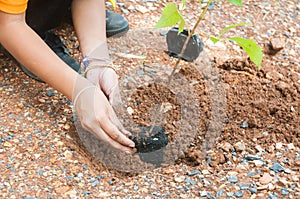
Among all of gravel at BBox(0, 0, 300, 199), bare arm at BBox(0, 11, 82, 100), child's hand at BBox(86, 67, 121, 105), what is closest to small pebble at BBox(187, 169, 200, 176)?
gravel at BBox(0, 0, 300, 199)

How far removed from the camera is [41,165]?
1.62m

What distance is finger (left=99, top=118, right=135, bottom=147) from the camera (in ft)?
5.11

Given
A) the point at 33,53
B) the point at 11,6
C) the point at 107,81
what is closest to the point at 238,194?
the point at 107,81

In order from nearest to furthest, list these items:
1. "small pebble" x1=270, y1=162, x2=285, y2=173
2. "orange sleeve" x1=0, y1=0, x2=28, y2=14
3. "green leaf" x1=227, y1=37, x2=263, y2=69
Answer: "green leaf" x1=227, y1=37, x2=263, y2=69 < "orange sleeve" x1=0, y1=0, x2=28, y2=14 < "small pebble" x1=270, y1=162, x2=285, y2=173

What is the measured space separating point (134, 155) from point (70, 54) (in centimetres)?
64

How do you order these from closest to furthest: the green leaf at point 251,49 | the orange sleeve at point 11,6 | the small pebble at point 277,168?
the green leaf at point 251,49 → the orange sleeve at point 11,6 → the small pebble at point 277,168

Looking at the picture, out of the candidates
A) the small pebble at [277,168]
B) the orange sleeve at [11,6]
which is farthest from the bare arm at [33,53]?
the small pebble at [277,168]

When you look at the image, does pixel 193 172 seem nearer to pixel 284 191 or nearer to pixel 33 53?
pixel 284 191

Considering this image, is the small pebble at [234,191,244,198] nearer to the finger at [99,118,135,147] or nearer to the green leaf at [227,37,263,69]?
the finger at [99,118,135,147]

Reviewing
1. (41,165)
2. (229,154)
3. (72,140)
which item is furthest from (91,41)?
(229,154)

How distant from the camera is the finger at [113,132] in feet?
5.11

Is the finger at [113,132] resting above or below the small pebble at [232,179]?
above

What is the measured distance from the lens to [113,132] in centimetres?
156

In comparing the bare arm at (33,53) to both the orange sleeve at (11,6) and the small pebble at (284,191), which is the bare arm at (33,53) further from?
the small pebble at (284,191)
